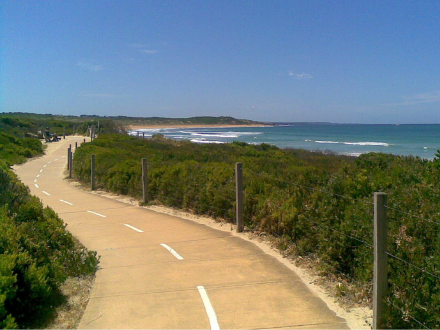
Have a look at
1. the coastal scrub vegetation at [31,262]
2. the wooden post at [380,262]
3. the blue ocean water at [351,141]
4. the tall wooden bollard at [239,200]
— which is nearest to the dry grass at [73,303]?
the coastal scrub vegetation at [31,262]

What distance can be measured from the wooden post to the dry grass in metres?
3.39

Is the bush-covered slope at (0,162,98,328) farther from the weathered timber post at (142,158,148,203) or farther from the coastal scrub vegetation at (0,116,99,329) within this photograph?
the weathered timber post at (142,158,148,203)

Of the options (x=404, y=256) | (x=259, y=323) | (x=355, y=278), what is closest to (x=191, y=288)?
(x=259, y=323)

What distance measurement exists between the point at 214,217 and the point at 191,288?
4671 millimetres

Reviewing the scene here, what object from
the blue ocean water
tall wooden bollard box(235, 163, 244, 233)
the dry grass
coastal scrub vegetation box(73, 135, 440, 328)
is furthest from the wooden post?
the blue ocean water

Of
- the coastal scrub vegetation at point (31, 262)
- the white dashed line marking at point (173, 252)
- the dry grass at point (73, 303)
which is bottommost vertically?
the dry grass at point (73, 303)

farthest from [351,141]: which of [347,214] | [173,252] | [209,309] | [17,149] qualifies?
[209,309]

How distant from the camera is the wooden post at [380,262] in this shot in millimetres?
4477

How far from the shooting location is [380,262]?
4.54 meters

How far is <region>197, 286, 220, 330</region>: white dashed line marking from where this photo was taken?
4832mm

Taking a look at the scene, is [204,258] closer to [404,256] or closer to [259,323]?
[259,323]

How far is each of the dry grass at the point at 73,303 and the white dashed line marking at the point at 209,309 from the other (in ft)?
5.02

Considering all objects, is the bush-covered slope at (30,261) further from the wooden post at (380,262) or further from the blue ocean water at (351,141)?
the blue ocean water at (351,141)

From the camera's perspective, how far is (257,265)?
6.92 meters
